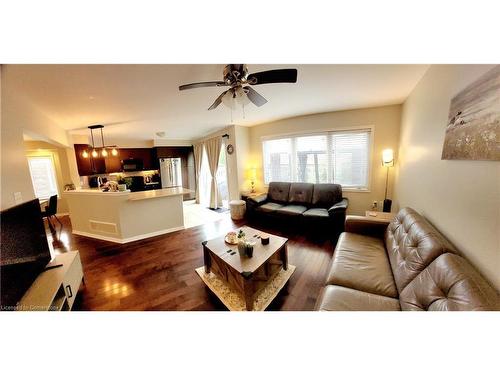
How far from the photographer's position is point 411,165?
2.29 metres

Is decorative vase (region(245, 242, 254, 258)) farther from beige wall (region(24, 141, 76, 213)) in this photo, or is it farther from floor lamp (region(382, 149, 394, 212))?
beige wall (region(24, 141, 76, 213))

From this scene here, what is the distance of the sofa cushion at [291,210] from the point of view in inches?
126

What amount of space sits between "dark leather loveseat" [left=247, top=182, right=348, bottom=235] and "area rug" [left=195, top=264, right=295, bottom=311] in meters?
1.25

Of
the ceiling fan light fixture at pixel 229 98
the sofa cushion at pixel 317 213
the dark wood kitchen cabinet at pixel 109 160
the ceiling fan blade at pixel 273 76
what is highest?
the ceiling fan blade at pixel 273 76

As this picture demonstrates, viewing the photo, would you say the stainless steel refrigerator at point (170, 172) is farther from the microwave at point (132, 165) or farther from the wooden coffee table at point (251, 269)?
the wooden coffee table at point (251, 269)

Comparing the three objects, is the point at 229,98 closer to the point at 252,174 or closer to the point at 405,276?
the point at 405,276

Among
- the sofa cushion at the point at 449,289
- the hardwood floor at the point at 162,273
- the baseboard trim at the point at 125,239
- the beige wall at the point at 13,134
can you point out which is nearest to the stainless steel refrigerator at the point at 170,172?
the baseboard trim at the point at 125,239

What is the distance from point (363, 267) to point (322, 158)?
8.60 ft

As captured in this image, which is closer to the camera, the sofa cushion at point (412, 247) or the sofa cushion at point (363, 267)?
the sofa cushion at point (412, 247)

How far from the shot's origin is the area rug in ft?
5.13

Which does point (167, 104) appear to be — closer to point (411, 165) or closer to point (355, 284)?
point (355, 284)

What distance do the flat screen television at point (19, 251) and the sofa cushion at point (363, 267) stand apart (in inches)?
85.3
